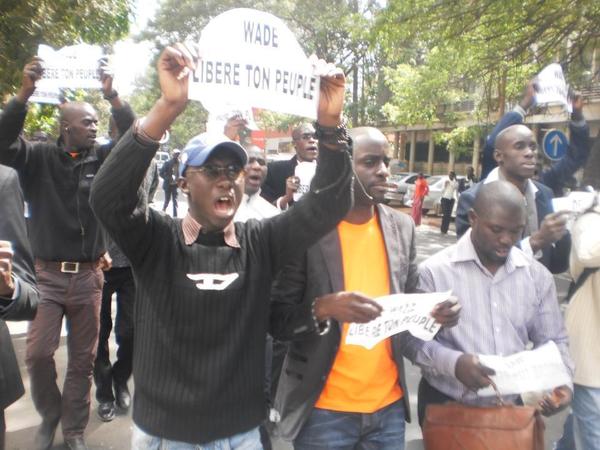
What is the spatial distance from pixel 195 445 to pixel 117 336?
9.23 ft

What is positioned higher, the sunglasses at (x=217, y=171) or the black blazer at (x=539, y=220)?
the sunglasses at (x=217, y=171)

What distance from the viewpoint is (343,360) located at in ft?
7.98

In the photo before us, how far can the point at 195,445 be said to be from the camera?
6.77ft

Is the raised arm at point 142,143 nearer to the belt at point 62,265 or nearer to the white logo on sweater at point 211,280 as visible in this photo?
the white logo on sweater at point 211,280

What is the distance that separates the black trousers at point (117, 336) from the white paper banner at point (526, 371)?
3.04 meters

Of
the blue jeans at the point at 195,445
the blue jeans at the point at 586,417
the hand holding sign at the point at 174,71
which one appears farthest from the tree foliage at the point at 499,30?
the blue jeans at the point at 195,445

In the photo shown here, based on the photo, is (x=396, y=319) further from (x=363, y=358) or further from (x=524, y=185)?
(x=524, y=185)

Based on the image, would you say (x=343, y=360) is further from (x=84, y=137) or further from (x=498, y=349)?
(x=84, y=137)

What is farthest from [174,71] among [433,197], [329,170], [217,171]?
[433,197]

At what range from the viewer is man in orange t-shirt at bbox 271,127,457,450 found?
2385mm

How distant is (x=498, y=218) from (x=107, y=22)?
6439 mm

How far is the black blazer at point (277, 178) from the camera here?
5.24 meters

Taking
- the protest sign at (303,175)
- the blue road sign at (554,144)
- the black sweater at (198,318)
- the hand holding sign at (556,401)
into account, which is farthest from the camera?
the blue road sign at (554,144)

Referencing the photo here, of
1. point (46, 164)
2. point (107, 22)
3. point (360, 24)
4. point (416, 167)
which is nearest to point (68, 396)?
point (46, 164)
